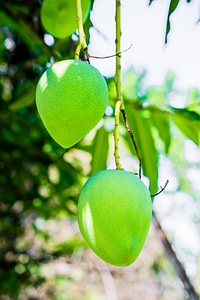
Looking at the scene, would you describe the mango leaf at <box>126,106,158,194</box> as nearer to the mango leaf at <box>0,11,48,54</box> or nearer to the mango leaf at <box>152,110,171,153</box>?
the mango leaf at <box>152,110,171,153</box>

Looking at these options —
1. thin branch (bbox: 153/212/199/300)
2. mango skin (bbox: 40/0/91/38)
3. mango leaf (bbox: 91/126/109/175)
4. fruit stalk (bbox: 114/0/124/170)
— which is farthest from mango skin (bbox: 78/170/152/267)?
Result: thin branch (bbox: 153/212/199/300)

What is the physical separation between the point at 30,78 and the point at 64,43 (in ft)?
1.62

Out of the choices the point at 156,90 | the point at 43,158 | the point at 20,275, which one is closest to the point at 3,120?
the point at 43,158

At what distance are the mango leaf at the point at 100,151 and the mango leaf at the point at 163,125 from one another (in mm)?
136

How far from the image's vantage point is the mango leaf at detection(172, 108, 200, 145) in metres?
1.00

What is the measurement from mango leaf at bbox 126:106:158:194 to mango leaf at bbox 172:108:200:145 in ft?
0.26

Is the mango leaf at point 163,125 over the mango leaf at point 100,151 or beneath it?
over

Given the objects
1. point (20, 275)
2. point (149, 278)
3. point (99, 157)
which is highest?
point (99, 157)

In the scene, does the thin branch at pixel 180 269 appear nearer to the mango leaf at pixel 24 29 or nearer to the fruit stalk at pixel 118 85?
the mango leaf at pixel 24 29

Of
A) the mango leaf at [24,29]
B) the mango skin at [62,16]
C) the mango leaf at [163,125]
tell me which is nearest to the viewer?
the mango skin at [62,16]

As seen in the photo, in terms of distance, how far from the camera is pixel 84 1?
74 cm

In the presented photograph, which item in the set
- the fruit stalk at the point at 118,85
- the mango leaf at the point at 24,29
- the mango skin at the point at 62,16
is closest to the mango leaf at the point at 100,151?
the mango leaf at the point at 24,29

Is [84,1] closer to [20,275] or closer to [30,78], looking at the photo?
[30,78]

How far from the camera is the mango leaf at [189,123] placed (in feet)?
3.29
